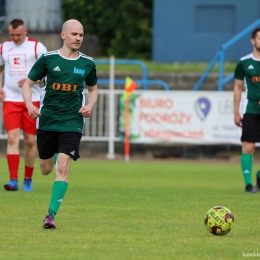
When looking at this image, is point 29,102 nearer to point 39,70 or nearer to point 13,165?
point 39,70

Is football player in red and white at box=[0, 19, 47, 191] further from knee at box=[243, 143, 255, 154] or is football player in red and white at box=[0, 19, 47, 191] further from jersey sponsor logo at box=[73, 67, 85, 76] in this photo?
jersey sponsor logo at box=[73, 67, 85, 76]

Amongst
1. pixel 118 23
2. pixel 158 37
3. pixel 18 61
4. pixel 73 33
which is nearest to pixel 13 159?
pixel 18 61

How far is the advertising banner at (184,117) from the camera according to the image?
19016 mm

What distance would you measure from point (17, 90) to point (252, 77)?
3.16m

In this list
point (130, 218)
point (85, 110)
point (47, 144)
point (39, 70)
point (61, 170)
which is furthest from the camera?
point (130, 218)

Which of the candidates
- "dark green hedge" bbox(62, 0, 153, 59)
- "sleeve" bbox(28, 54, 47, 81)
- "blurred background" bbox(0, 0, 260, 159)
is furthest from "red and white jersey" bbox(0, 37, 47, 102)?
"dark green hedge" bbox(62, 0, 153, 59)

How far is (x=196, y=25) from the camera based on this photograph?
87.9 ft

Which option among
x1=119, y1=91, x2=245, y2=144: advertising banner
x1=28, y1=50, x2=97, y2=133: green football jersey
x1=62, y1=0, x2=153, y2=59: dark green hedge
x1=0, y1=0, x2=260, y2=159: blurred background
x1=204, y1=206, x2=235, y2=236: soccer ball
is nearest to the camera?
x1=204, y1=206, x2=235, y2=236: soccer ball

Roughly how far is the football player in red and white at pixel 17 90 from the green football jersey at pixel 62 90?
10.1 ft

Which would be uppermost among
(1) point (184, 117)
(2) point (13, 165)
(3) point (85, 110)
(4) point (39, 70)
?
(4) point (39, 70)

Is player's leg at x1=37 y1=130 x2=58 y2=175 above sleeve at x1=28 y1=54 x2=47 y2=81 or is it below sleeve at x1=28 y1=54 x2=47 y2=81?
below

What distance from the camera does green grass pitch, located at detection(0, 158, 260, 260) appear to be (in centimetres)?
702

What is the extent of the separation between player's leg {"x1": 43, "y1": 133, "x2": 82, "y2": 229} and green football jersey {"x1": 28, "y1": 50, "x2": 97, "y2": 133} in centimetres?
10

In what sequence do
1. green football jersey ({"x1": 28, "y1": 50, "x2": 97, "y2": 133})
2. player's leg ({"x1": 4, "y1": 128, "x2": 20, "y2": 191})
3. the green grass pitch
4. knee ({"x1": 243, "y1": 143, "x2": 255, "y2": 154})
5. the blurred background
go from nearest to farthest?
the green grass pitch < green football jersey ({"x1": 28, "y1": 50, "x2": 97, "y2": 133}) < player's leg ({"x1": 4, "y1": 128, "x2": 20, "y2": 191}) < knee ({"x1": 243, "y1": 143, "x2": 255, "y2": 154}) < the blurred background
